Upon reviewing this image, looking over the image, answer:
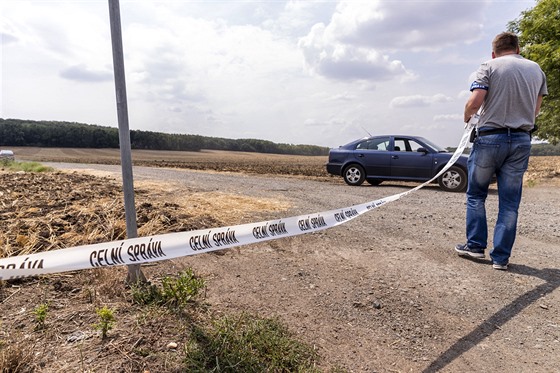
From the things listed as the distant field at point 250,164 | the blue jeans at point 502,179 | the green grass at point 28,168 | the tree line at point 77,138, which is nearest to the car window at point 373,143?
the distant field at point 250,164

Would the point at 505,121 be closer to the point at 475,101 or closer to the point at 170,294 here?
the point at 475,101

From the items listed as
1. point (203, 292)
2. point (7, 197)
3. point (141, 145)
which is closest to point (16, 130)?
point (141, 145)

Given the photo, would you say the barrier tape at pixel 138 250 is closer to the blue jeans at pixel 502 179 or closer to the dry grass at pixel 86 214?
the dry grass at pixel 86 214

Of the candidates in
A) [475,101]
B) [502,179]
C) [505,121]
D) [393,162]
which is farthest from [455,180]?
[475,101]

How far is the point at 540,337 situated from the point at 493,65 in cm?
259

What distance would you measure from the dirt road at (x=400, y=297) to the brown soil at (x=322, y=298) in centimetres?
1

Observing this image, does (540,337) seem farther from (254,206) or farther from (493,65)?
(254,206)

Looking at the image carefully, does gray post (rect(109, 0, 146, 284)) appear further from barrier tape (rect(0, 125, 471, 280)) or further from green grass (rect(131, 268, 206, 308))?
barrier tape (rect(0, 125, 471, 280))

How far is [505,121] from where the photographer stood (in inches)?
142

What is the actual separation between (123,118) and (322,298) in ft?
Answer: 6.82

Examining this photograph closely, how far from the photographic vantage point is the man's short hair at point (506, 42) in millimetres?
3713

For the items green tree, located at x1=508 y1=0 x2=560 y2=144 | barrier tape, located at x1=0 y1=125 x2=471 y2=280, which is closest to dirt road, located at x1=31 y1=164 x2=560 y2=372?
barrier tape, located at x1=0 y1=125 x2=471 y2=280

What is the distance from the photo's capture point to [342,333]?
8.09ft

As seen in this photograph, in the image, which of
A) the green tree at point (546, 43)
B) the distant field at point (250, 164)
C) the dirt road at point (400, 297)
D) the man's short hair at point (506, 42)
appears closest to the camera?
the dirt road at point (400, 297)
